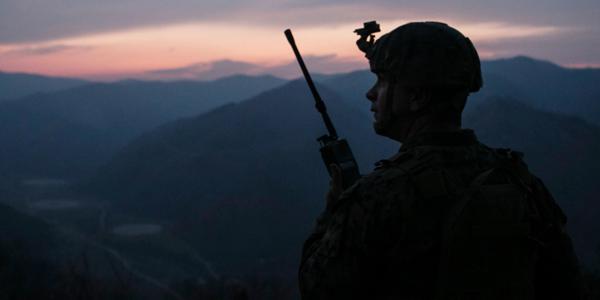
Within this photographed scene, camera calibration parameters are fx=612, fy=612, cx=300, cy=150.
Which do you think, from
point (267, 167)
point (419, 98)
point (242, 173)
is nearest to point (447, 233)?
point (419, 98)

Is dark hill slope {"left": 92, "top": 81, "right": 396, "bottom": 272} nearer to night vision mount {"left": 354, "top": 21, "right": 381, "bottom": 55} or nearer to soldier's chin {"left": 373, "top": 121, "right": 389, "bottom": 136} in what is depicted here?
night vision mount {"left": 354, "top": 21, "right": 381, "bottom": 55}

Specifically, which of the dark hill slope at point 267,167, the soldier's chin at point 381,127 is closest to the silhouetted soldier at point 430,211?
the soldier's chin at point 381,127

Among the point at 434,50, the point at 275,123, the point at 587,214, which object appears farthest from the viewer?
the point at 275,123

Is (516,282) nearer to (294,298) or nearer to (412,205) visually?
(412,205)

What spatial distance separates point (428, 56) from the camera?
2.98 meters

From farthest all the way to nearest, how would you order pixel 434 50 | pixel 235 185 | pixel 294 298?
pixel 235 185
pixel 294 298
pixel 434 50

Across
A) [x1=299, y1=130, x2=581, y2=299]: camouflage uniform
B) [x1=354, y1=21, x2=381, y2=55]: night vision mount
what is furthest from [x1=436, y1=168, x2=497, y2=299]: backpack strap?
[x1=354, y1=21, x2=381, y2=55]: night vision mount

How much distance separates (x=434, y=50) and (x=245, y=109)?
6326 inches

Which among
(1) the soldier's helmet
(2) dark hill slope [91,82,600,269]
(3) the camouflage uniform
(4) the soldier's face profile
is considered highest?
(1) the soldier's helmet

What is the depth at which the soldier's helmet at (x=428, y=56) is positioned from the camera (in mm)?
2980

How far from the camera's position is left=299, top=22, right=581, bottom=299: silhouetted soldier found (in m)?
2.74

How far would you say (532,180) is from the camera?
3150mm

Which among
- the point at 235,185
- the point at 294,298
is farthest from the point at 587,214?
the point at 235,185

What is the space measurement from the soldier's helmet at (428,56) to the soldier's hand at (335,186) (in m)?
0.67
